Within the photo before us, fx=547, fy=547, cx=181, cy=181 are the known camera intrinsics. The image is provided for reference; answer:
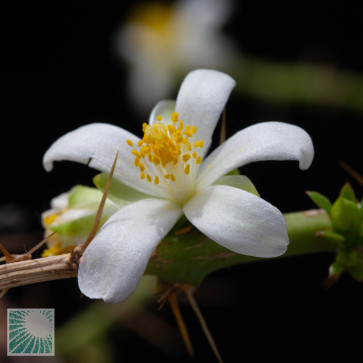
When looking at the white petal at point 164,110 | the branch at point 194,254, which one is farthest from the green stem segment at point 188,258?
the white petal at point 164,110

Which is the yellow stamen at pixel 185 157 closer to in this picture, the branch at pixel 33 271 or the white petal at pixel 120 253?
the white petal at pixel 120 253

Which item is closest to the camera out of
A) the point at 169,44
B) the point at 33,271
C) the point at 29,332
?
the point at 33,271

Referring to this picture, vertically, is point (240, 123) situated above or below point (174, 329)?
above

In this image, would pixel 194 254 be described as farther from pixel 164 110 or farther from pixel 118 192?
pixel 164 110

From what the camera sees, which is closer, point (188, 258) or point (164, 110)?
point (188, 258)

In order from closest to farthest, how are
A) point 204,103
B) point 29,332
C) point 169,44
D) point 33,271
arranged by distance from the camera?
point 33,271, point 29,332, point 204,103, point 169,44

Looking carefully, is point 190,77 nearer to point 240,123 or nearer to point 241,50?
point 240,123

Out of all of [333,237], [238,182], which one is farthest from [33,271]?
[333,237]

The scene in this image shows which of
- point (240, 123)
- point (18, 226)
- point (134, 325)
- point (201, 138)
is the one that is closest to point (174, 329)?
Answer: point (134, 325)
